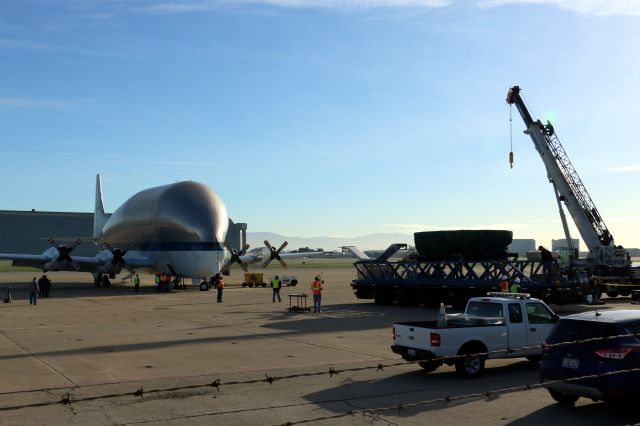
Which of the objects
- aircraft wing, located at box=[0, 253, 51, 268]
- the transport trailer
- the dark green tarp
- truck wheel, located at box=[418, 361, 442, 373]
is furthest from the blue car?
aircraft wing, located at box=[0, 253, 51, 268]

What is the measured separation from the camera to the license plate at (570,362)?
9781 mm

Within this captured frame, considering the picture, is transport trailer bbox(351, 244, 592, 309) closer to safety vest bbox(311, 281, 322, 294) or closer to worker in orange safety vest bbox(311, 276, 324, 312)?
worker in orange safety vest bbox(311, 276, 324, 312)

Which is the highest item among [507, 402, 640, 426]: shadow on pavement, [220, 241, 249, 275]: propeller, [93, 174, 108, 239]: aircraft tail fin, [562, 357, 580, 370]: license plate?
[93, 174, 108, 239]: aircraft tail fin

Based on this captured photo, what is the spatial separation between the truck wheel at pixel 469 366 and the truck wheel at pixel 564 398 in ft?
7.51

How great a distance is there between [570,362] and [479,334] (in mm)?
3296

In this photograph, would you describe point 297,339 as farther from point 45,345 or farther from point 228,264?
point 228,264

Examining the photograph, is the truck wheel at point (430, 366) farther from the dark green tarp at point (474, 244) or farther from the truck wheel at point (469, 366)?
the dark green tarp at point (474, 244)

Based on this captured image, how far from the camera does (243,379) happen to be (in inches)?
507

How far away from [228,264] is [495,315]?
35447 millimetres

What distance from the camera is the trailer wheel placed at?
12.8m

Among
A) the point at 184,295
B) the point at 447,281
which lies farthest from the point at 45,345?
the point at 184,295

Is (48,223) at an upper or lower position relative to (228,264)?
upper

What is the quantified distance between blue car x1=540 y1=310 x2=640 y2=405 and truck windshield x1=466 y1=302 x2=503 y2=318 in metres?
3.43

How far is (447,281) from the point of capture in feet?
95.1
